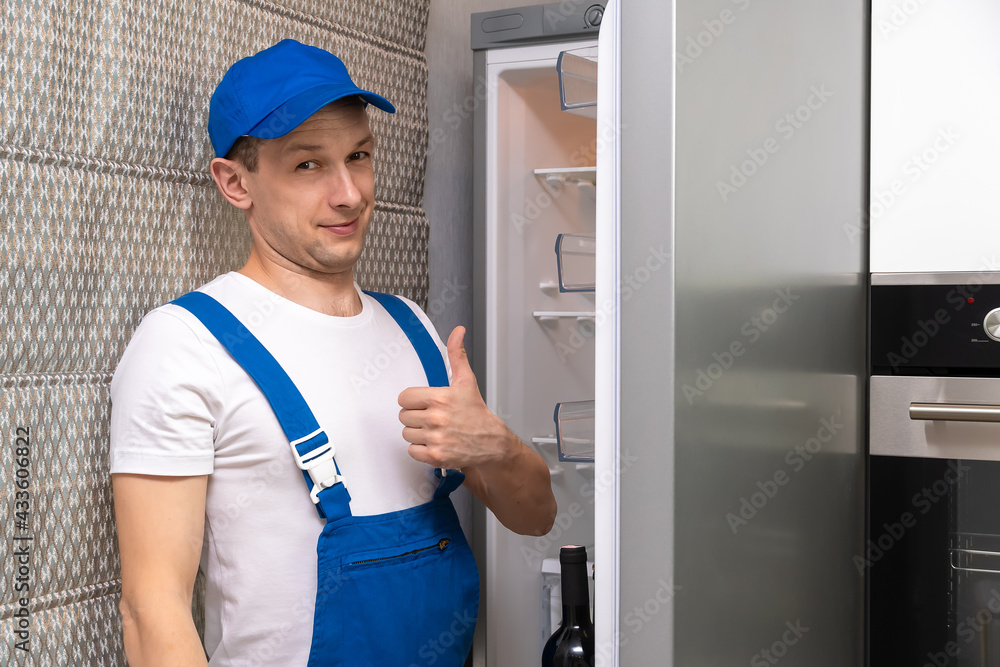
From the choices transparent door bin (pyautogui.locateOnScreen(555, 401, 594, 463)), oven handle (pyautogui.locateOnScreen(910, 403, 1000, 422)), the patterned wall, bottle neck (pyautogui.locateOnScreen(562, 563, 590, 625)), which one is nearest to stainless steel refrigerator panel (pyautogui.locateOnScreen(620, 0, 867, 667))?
oven handle (pyautogui.locateOnScreen(910, 403, 1000, 422))

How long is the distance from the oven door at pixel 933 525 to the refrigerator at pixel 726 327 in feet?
0.12

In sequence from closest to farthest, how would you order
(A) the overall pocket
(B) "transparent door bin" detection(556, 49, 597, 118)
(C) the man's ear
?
(A) the overall pocket
(C) the man's ear
(B) "transparent door bin" detection(556, 49, 597, 118)

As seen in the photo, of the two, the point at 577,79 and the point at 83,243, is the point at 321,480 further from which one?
the point at 577,79

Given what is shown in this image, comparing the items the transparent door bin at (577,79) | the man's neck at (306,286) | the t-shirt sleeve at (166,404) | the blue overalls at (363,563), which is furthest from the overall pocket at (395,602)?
the transparent door bin at (577,79)

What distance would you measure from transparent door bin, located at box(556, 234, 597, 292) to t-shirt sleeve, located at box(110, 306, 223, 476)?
2.54 ft

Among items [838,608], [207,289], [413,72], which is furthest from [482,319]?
[838,608]

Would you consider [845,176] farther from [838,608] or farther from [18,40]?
[18,40]

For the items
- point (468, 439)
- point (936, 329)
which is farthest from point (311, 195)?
point (936, 329)

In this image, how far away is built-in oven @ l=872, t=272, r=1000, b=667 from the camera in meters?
1.24

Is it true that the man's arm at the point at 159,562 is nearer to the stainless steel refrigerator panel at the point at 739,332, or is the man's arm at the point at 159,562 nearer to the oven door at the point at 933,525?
the stainless steel refrigerator panel at the point at 739,332

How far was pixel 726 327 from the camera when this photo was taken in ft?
2.59

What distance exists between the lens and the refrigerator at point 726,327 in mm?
684

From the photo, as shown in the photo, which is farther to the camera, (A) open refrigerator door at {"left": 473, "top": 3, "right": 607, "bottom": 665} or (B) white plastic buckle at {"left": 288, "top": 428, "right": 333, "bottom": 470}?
(A) open refrigerator door at {"left": 473, "top": 3, "right": 607, "bottom": 665}

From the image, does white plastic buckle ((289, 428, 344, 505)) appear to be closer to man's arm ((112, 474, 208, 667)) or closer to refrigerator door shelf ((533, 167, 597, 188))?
man's arm ((112, 474, 208, 667))
